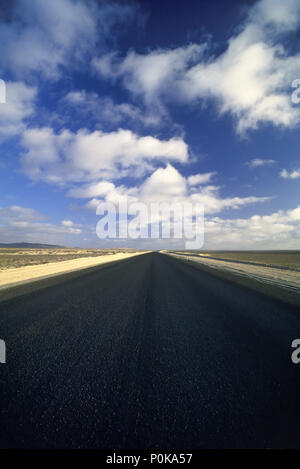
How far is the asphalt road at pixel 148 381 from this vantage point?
1797mm

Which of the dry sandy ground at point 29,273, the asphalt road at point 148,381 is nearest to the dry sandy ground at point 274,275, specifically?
the asphalt road at point 148,381

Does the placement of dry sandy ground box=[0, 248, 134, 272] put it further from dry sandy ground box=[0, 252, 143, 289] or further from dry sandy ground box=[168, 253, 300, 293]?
dry sandy ground box=[168, 253, 300, 293]

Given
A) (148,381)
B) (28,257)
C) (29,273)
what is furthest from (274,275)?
(28,257)

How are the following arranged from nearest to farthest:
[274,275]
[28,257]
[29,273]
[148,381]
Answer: [148,381], [29,273], [274,275], [28,257]

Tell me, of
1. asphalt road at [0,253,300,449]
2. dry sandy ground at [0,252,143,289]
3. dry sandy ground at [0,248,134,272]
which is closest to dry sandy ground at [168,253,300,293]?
asphalt road at [0,253,300,449]

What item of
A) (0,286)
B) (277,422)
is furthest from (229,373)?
(0,286)

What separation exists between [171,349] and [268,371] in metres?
1.62

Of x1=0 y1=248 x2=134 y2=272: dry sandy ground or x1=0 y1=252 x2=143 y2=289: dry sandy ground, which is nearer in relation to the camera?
x1=0 y1=252 x2=143 y2=289: dry sandy ground

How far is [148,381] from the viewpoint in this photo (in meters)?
2.64

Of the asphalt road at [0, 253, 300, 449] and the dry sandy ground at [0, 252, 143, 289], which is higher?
the asphalt road at [0, 253, 300, 449]

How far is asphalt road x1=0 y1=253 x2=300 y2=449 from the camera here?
1.80 metres

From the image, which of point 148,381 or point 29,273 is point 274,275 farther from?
point 29,273

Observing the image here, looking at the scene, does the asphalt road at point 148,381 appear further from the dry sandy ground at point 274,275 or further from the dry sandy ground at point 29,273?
the dry sandy ground at point 274,275
